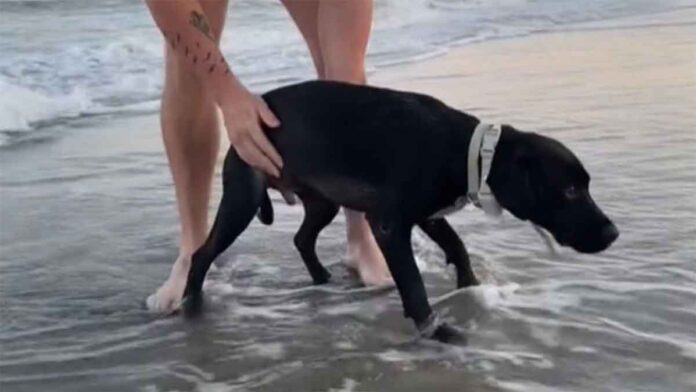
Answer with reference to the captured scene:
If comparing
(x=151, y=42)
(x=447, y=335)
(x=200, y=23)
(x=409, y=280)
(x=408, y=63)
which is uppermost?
(x=200, y=23)

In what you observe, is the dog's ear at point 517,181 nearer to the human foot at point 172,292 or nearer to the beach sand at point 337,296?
the beach sand at point 337,296

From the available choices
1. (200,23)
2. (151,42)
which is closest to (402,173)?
(200,23)

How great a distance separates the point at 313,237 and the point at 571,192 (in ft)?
3.49

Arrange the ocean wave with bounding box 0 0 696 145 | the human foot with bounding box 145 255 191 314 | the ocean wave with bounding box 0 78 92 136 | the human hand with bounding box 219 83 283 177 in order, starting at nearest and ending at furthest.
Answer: the human hand with bounding box 219 83 283 177 → the human foot with bounding box 145 255 191 314 → the ocean wave with bounding box 0 78 92 136 → the ocean wave with bounding box 0 0 696 145

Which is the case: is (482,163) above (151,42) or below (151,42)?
above

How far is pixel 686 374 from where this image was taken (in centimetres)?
297

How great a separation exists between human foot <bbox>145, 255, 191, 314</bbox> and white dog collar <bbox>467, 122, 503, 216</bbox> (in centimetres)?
102

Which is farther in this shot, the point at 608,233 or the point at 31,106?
the point at 31,106

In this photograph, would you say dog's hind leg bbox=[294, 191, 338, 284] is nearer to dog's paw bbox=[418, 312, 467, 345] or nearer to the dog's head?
dog's paw bbox=[418, 312, 467, 345]

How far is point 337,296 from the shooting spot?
3.85 metres

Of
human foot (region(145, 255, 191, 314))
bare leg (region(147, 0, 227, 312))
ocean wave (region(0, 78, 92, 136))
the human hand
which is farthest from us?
ocean wave (region(0, 78, 92, 136))

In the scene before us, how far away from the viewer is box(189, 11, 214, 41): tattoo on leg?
3639 mm

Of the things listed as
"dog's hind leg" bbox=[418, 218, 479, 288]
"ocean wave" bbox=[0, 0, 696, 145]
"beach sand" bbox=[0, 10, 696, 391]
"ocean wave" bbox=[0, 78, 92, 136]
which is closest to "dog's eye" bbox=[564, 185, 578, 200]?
"beach sand" bbox=[0, 10, 696, 391]

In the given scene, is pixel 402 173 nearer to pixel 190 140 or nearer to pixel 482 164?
pixel 482 164
